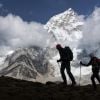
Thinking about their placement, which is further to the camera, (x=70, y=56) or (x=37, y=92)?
(x=70, y=56)

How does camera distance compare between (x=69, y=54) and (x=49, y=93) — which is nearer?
(x=49, y=93)

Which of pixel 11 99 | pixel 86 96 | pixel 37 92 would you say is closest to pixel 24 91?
pixel 37 92

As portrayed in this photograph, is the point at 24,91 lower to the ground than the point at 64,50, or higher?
lower

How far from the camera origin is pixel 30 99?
25.7 meters

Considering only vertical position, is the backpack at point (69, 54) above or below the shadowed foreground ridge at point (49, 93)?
above

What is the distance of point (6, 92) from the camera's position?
2745cm

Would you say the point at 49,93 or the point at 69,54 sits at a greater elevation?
the point at 69,54

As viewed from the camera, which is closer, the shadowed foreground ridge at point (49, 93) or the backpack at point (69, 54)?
the shadowed foreground ridge at point (49, 93)

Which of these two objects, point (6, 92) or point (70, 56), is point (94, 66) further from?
point (6, 92)

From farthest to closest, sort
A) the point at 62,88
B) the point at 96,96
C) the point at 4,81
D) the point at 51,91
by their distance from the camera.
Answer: the point at 4,81, the point at 62,88, the point at 51,91, the point at 96,96

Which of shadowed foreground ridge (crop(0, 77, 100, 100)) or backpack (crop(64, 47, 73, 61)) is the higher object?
backpack (crop(64, 47, 73, 61))

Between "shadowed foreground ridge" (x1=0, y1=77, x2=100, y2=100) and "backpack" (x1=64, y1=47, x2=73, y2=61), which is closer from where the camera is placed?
"shadowed foreground ridge" (x1=0, y1=77, x2=100, y2=100)

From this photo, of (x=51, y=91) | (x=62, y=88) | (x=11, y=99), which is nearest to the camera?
(x=11, y=99)

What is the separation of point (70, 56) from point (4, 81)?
7.14 meters
